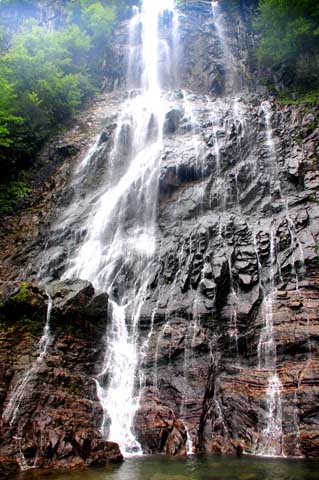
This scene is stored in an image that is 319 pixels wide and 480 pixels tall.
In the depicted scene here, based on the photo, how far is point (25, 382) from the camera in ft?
39.1

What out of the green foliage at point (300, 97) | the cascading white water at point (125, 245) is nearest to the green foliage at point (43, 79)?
the cascading white water at point (125, 245)

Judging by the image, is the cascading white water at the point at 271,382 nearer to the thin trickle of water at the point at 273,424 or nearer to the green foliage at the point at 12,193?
the thin trickle of water at the point at 273,424

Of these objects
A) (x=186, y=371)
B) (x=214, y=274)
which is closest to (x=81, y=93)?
(x=214, y=274)

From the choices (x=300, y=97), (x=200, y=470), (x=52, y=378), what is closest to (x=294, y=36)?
(x=300, y=97)

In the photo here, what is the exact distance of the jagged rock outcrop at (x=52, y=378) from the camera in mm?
10422

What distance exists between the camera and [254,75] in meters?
30.3

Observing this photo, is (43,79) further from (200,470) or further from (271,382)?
(200,470)

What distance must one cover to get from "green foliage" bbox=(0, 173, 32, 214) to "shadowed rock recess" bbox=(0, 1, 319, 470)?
97 cm

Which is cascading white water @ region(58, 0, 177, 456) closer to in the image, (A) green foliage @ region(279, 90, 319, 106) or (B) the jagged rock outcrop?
(B) the jagged rock outcrop

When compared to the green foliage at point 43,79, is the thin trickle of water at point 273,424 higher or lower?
lower

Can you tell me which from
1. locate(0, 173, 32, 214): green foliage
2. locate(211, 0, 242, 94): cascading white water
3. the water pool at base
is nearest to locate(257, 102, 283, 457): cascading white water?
the water pool at base

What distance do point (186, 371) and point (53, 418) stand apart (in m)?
4.44

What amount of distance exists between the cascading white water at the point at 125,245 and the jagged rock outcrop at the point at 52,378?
60cm

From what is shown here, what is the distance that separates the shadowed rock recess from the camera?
1173cm
